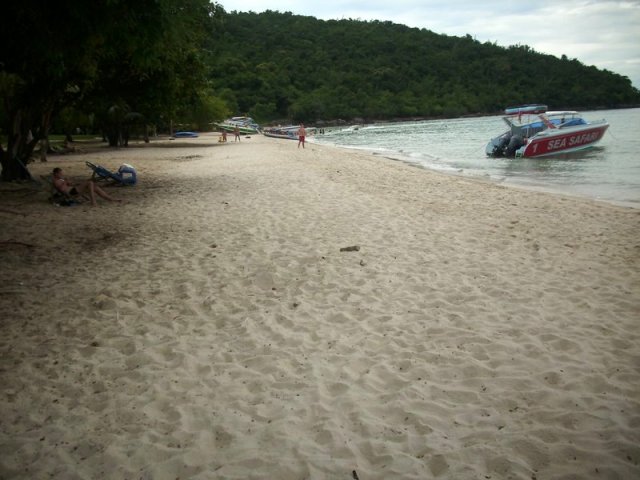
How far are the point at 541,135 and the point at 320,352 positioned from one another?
24.5m

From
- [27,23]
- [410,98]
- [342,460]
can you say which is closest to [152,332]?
[342,460]

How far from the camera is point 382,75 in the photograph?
12519cm

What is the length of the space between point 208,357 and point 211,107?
5605 cm

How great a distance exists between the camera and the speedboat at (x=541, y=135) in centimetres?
2422

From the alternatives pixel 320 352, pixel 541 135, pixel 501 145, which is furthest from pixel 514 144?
pixel 320 352

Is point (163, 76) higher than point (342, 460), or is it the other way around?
point (163, 76)

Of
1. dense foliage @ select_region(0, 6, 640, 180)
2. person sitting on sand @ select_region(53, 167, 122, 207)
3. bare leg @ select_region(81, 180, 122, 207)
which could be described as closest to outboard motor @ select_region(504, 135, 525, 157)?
bare leg @ select_region(81, 180, 122, 207)

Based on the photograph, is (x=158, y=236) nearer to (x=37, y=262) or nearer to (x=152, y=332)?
(x=37, y=262)

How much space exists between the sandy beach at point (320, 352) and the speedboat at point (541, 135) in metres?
17.8

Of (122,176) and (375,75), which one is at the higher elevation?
(375,75)

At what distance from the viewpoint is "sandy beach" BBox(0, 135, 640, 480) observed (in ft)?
9.29

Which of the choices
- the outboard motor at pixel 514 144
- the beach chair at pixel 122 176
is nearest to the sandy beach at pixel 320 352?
the beach chair at pixel 122 176

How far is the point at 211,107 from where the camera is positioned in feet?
182

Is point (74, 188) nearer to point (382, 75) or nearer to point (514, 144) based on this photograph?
point (514, 144)
